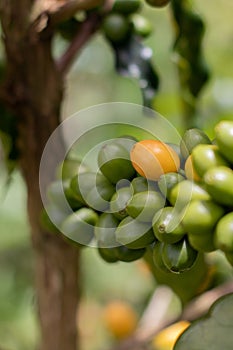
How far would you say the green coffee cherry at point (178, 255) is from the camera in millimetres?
632

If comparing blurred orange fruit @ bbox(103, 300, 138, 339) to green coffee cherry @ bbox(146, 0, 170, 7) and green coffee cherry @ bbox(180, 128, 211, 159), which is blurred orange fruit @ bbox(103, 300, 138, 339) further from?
green coffee cherry @ bbox(180, 128, 211, 159)

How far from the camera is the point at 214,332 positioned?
0.68m

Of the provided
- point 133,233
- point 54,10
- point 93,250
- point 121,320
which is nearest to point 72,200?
point 133,233

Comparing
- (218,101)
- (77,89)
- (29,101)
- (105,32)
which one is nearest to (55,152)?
(29,101)

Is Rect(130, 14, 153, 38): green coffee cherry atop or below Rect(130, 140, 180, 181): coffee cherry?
below

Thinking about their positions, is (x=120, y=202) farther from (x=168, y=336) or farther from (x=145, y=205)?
(x=168, y=336)

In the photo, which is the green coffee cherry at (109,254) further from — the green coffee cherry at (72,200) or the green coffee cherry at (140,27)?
the green coffee cherry at (140,27)

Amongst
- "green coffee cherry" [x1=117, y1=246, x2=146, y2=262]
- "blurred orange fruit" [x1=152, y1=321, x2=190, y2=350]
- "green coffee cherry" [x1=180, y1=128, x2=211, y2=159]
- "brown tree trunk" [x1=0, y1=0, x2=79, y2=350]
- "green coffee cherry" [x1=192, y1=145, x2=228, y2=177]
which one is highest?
"green coffee cherry" [x1=192, y1=145, x2=228, y2=177]

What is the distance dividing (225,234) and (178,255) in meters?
0.06

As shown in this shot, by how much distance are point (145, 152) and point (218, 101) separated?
106 centimetres

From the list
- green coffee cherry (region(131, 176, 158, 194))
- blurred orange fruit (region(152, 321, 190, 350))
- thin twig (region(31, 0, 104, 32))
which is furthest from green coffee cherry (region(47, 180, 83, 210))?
blurred orange fruit (region(152, 321, 190, 350))

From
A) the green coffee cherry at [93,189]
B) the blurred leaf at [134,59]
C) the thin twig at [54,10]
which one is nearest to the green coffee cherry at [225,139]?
the green coffee cherry at [93,189]

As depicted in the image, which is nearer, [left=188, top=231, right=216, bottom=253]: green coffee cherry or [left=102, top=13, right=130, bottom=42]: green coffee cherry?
[left=188, top=231, right=216, bottom=253]: green coffee cherry

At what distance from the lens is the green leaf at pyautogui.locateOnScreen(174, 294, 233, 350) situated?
679 millimetres
